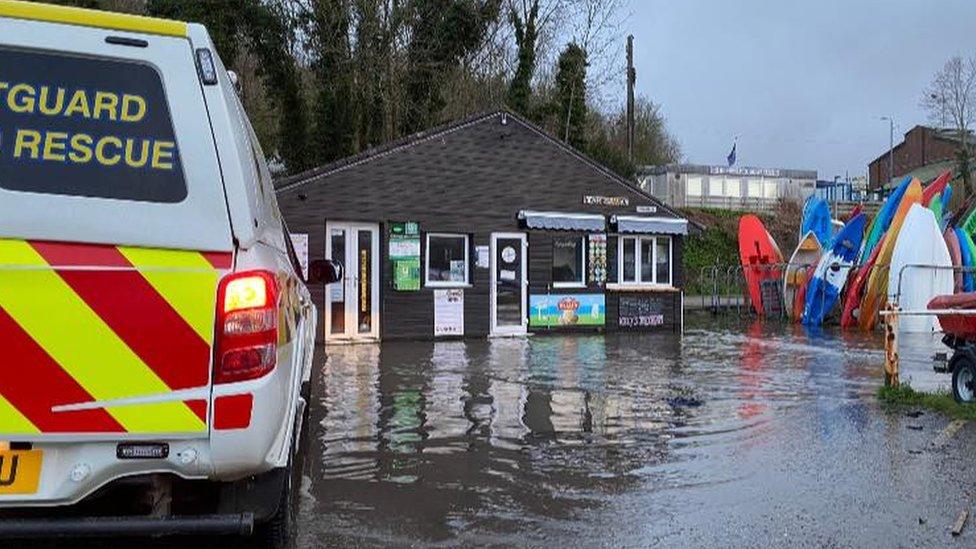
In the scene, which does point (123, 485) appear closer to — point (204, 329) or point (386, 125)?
point (204, 329)

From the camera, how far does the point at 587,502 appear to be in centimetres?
578

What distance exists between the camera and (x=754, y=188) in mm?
66375

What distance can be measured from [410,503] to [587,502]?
112 centimetres

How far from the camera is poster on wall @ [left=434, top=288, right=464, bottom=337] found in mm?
17359

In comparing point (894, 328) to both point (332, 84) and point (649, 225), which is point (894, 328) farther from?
point (332, 84)

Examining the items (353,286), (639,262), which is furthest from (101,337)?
(639,262)

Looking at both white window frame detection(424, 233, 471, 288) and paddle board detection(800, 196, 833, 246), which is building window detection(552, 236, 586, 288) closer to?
white window frame detection(424, 233, 471, 288)

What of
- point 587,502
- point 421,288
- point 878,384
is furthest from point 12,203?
point 421,288

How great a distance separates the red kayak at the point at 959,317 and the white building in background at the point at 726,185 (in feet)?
147

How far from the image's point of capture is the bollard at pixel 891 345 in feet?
30.3

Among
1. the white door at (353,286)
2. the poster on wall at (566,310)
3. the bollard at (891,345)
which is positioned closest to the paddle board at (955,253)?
the poster on wall at (566,310)

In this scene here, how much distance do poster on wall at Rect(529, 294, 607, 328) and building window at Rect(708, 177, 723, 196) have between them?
46.3 m

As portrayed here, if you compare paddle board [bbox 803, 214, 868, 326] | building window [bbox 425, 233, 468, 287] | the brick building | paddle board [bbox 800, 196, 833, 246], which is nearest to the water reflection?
building window [bbox 425, 233, 468, 287]

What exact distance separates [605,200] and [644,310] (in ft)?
8.28
